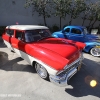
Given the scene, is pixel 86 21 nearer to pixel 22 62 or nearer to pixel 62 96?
pixel 22 62

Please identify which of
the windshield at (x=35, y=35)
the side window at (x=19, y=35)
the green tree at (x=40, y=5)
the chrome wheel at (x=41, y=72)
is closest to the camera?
the chrome wheel at (x=41, y=72)

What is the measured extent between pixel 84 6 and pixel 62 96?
9621mm

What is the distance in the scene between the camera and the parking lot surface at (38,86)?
2.69 m

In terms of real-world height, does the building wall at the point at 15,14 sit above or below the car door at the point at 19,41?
above

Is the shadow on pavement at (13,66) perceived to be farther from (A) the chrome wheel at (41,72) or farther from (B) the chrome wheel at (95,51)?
(B) the chrome wheel at (95,51)

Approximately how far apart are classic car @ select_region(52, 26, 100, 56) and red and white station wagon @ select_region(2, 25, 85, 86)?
6.19ft

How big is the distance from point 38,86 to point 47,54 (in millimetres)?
1076

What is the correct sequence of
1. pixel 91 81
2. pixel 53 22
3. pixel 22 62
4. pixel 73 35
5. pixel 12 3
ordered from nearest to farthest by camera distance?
pixel 91 81, pixel 22 62, pixel 73 35, pixel 12 3, pixel 53 22

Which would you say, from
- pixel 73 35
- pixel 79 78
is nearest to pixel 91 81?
pixel 79 78

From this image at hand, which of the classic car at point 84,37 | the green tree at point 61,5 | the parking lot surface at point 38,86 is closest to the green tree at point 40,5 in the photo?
the green tree at point 61,5

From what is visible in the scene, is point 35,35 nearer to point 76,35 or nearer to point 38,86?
point 38,86

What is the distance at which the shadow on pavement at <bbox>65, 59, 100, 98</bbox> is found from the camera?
2.83 m

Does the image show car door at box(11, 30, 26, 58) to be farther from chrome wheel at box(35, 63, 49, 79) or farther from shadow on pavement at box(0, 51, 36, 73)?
chrome wheel at box(35, 63, 49, 79)

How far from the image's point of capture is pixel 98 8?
→ 1001cm
